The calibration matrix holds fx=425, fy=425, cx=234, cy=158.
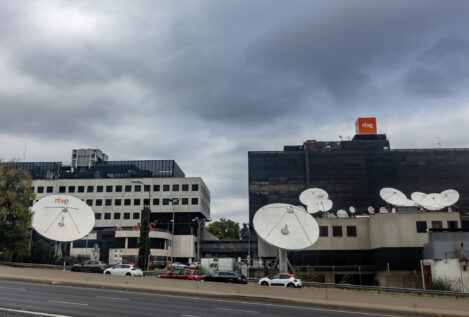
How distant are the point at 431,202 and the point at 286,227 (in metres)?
32.4

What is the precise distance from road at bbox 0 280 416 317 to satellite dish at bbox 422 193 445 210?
50108 mm

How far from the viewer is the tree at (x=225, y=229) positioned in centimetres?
15912

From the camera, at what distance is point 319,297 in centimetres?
2941

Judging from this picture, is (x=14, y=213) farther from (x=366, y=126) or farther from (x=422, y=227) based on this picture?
→ (x=366, y=126)

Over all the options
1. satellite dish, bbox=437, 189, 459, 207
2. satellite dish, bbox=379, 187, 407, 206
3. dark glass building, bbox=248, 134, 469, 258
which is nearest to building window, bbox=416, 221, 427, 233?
satellite dish, bbox=379, 187, 407, 206

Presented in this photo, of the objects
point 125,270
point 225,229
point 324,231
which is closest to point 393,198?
point 324,231

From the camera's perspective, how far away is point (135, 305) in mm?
25547

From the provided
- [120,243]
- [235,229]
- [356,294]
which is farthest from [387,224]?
[235,229]

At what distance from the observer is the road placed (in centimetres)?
2238

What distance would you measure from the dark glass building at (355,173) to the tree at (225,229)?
146 feet

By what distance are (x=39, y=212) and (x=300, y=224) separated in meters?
30.9

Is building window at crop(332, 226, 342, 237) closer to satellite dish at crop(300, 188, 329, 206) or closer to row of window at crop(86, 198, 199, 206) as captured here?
satellite dish at crop(300, 188, 329, 206)

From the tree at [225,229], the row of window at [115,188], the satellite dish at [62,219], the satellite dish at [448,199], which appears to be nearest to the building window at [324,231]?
the satellite dish at [448,199]

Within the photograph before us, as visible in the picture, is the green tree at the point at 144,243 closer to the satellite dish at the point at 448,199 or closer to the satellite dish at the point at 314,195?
the satellite dish at the point at 314,195
